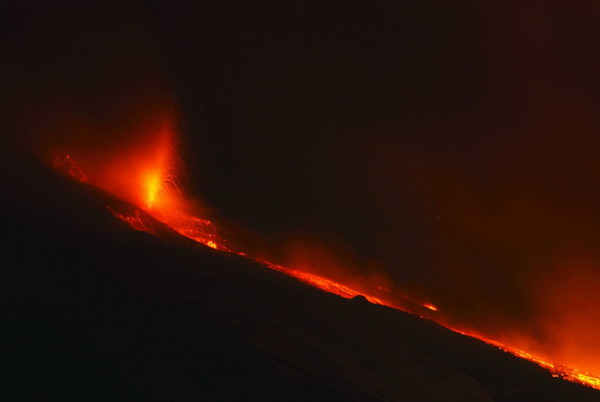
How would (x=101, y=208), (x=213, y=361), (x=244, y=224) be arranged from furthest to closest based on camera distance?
1. (x=244, y=224)
2. (x=101, y=208)
3. (x=213, y=361)

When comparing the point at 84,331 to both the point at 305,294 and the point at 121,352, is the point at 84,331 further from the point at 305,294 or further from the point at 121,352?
the point at 305,294

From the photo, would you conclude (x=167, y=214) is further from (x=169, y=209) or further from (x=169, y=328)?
(x=169, y=328)

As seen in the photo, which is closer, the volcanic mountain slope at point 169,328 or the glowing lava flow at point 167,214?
the volcanic mountain slope at point 169,328

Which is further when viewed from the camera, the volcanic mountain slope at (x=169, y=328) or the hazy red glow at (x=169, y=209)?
the hazy red glow at (x=169, y=209)

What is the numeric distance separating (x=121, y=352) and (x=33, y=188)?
36.7 feet

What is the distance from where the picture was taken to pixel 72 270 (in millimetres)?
15000

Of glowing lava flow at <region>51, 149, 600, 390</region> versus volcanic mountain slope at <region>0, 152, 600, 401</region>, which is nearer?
volcanic mountain slope at <region>0, 152, 600, 401</region>

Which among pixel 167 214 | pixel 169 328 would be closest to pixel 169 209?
pixel 167 214

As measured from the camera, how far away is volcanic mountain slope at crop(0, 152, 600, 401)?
1087 cm

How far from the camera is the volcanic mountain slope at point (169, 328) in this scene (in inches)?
428

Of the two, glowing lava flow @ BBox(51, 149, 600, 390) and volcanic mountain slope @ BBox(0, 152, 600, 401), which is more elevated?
glowing lava flow @ BBox(51, 149, 600, 390)

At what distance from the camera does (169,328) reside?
13742mm

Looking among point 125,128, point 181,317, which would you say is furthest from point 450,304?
point 181,317

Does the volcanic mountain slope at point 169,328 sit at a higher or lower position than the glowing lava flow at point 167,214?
lower
